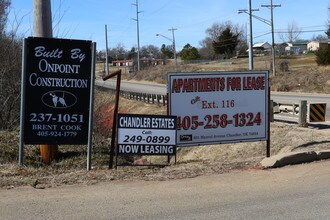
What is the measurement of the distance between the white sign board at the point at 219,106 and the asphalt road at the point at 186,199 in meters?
2.14

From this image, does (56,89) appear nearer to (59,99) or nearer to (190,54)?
(59,99)

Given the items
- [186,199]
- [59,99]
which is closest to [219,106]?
[59,99]

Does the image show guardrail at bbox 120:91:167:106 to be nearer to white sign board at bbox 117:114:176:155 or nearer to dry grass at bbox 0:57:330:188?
dry grass at bbox 0:57:330:188

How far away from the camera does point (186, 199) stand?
6082mm

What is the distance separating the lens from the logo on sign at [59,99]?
26.7 ft

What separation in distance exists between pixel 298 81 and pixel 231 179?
132 ft

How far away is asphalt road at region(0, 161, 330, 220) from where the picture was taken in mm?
5414

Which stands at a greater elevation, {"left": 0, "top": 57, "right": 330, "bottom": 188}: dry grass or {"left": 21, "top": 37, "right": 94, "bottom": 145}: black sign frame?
{"left": 21, "top": 37, "right": 94, "bottom": 145}: black sign frame

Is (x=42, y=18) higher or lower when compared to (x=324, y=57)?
lower

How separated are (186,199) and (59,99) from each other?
339 centimetres

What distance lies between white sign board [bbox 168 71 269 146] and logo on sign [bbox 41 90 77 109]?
6.60 feet

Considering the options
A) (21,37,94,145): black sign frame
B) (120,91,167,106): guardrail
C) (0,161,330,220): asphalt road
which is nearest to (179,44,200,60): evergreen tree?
(120,91,167,106): guardrail

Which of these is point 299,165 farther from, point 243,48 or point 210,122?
point 243,48

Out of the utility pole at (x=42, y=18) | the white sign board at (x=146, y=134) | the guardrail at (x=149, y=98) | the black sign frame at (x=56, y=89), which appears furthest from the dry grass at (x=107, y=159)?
the guardrail at (x=149, y=98)
